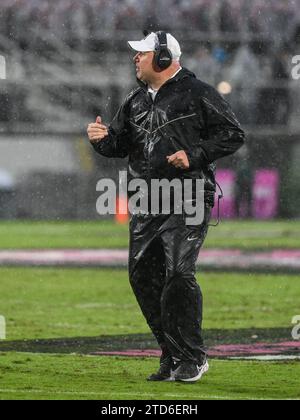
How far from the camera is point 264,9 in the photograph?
2900 cm

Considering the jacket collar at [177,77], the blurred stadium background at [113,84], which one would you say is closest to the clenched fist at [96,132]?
the jacket collar at [177,77]

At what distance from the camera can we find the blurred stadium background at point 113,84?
29.0m

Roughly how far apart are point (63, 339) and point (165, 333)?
290cm

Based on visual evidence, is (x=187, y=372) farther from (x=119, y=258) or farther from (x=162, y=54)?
(x=119, y=258)

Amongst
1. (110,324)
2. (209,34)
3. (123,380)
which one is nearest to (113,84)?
(209,34)

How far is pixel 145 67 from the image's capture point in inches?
329

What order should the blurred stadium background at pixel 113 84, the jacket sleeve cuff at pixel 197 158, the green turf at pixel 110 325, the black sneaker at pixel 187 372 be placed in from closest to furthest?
the green turf at pixel 110 325, the jacket sleeve cuff at pixel 197 158, the black sneaker at pixel 187 372, the blurred stadium background at pixel 113 84

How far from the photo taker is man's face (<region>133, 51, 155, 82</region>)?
329 inches

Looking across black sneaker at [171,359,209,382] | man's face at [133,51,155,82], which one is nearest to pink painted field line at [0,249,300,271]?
black sneaker at [171,359,209,382]

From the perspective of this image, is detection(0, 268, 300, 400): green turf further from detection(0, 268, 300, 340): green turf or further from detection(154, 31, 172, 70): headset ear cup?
detection(154, 31, 172, 70): headset ear cup

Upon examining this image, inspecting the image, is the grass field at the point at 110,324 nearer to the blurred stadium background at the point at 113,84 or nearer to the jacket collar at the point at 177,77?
the jacket collar at the point at 177,77

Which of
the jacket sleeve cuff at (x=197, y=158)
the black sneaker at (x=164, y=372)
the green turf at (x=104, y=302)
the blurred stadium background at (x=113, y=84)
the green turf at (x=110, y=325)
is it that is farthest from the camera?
the blurred stadium background at (x=113, y=84)

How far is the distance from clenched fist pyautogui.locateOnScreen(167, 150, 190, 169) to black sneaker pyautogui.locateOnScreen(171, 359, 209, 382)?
1.16 m

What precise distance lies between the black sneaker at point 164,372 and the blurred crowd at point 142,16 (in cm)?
2074
